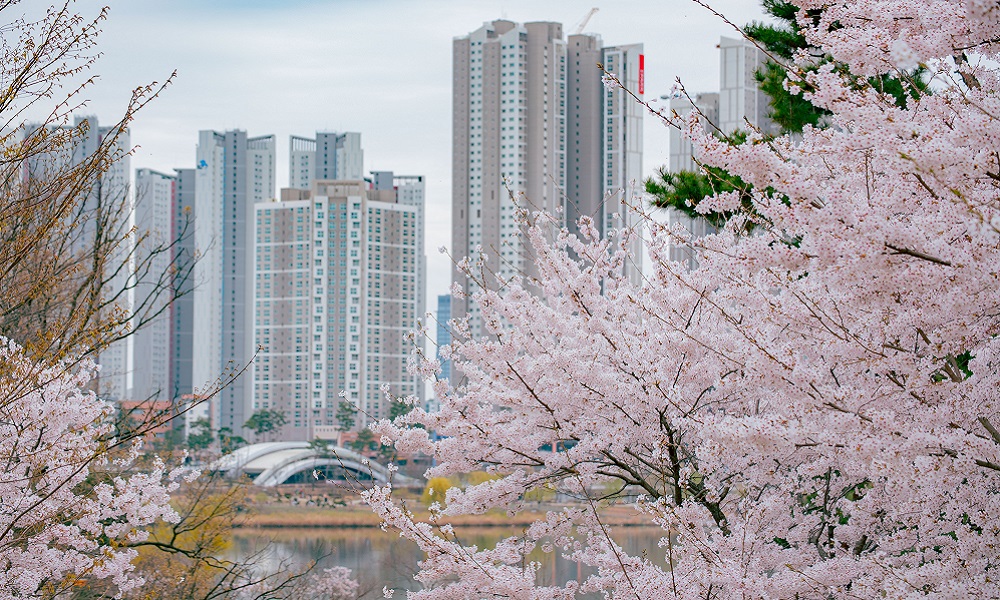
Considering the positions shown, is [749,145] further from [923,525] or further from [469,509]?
[469,509]

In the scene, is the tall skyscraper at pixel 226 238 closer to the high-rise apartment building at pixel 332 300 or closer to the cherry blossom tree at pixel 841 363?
the high-rise apartment building at pixel 332 300

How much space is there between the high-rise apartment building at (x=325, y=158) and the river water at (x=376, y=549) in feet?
173

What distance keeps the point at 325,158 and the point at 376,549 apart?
61.6 metres

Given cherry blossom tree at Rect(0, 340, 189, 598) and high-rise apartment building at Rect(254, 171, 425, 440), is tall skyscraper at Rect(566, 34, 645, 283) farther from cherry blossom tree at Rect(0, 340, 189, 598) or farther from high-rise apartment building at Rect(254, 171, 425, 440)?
cherry blossom tree at Rect(0, 340, 189, 598)

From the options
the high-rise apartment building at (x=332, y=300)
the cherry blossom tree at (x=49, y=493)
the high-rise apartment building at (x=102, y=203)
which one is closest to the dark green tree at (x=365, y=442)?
the high-rise apartment building at (x=332, y=300)

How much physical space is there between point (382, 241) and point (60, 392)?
6259 centimetres

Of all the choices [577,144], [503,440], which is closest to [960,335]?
[503,440]

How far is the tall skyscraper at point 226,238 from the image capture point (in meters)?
80.3

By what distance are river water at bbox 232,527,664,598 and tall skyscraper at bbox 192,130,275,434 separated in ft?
142

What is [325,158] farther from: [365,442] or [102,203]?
[102,203]

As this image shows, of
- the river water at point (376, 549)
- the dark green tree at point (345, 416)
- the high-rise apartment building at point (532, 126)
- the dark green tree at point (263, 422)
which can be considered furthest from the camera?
the dark green tree at point (263, 422)

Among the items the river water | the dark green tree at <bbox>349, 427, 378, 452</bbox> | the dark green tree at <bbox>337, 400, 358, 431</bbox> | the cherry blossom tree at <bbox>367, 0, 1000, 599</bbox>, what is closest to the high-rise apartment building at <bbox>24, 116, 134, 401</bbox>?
the cherry blossom tree at <bbox>367, 0, 1000, 599</bbox>

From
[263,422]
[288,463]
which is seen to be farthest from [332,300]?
[288,463]

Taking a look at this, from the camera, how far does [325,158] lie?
295ft
